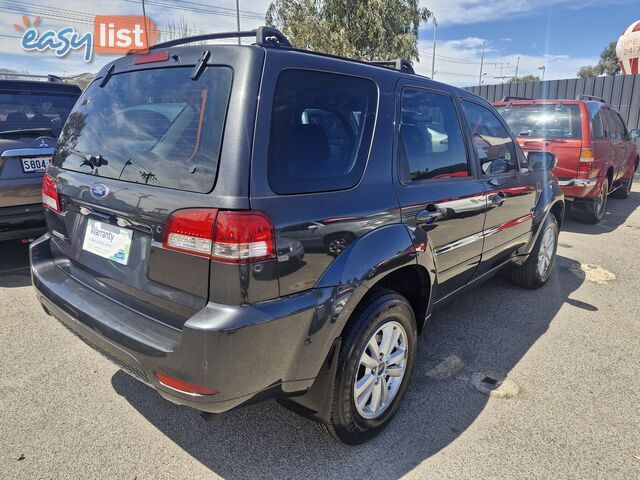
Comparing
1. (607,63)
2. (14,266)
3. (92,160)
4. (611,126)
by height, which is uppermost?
(607,63)

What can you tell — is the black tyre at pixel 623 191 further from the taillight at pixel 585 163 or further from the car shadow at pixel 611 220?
the taillight at pixel 585 163

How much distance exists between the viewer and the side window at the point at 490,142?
3254 millimetres

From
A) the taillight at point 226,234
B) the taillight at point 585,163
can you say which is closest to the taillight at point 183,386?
the taillight at point 226,234

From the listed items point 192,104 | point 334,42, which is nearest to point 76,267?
point 192,104

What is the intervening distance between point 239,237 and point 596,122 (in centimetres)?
689

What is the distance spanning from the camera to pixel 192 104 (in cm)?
188

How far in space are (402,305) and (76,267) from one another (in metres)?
1.68

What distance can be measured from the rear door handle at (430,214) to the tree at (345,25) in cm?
1092

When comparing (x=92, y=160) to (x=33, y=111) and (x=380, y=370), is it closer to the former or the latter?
(x=380, y=370)

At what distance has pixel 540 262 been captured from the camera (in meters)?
4.41

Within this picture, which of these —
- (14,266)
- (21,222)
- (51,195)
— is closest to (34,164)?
(21,222)

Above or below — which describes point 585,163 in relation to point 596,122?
below

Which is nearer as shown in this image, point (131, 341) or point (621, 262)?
point (131, 341)

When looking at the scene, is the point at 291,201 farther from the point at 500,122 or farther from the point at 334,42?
the point at 334,42
